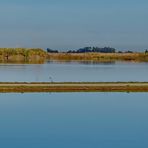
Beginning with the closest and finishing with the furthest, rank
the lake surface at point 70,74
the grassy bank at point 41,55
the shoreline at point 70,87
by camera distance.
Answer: the shoreline at point 70,87, the lake surface at point 70,74, the grassy bank at point 41,55

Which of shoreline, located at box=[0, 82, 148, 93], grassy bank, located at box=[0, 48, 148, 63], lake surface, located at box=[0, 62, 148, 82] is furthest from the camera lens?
grassy bank, located at box=[0, 48, 148, 63]

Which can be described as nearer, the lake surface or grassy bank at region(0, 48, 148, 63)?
the lake surface

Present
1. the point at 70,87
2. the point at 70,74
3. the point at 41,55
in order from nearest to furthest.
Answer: the point at 70,87 → the point at 70,74 → the point at 41,55

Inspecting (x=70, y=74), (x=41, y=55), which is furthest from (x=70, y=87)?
(x=41, y=55)

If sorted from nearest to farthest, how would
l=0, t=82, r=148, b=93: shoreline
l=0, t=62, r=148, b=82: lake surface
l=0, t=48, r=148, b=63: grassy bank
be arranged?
1. l=0, t=82, r=148, b=93: shoreline
2. l=0, t=62, r=148, b=82: lake surface
3. l=0, t=48, r=148, b=63: grassy bank

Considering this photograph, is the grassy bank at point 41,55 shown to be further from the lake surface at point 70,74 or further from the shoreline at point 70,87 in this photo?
the shoreline at point 70,87

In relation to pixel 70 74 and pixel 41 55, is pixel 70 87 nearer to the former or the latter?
pixel 70 74

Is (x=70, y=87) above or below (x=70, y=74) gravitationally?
above

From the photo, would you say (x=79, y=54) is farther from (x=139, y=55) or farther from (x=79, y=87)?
(x=79, y=87)

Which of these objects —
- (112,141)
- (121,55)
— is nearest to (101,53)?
(121,55)

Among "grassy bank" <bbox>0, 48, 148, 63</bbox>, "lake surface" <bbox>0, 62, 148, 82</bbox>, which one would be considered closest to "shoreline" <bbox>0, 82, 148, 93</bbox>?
"lake surface" <bbox>0, 62, 148, 82</bbox>

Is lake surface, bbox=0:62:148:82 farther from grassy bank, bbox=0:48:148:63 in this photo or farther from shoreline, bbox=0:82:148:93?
grassy bank, bbox=0:48:148:63

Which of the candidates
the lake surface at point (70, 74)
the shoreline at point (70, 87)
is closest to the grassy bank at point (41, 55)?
the lake surface at point (70, 74)

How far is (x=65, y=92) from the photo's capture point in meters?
21.7
